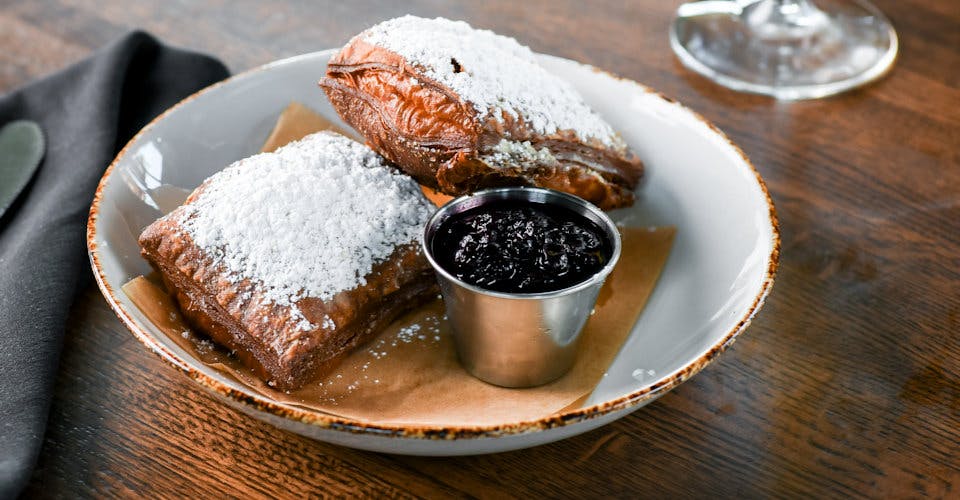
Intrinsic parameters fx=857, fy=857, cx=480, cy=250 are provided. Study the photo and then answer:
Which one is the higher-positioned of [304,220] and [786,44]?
[304,220]

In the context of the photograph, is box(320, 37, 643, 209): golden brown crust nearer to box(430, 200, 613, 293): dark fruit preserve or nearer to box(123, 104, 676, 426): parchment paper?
box(430, 200, 613, 293): dark fruit preserve

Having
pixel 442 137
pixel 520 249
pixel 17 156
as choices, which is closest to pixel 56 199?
pixel 17 156

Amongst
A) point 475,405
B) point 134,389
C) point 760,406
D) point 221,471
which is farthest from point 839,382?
point 134,389

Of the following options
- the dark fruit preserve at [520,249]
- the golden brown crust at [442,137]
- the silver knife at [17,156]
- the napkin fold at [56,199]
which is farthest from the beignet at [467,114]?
the silver knife at [17,156]

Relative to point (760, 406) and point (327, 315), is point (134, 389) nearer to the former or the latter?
point (327, 315)

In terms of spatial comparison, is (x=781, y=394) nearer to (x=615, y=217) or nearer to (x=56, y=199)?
(x=615, y=217)

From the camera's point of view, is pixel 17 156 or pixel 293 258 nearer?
pixel 293 258

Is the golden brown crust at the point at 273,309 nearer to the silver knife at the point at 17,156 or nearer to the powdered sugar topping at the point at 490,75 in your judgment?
→ the powdered sugar topping at the point at 490,75
